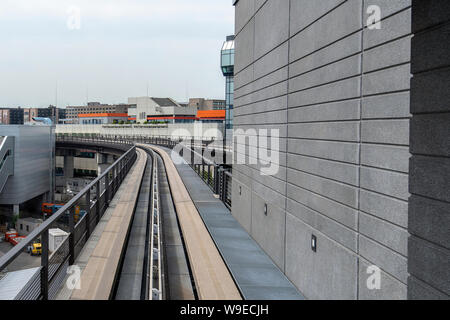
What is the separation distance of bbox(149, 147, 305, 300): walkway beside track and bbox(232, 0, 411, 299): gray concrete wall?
202 millimetres

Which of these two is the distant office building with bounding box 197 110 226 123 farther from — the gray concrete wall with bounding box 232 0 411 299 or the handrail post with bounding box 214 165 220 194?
the gray concrete wall with bounding box 232 0 411 299

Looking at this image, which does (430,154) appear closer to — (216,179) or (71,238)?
(71,238)

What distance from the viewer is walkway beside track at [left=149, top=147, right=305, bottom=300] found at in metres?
6.42

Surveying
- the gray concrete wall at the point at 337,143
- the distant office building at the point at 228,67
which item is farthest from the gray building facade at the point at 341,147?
the distant office building at the point at 228,67

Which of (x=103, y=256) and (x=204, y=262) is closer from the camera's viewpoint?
(x=103, y=256)

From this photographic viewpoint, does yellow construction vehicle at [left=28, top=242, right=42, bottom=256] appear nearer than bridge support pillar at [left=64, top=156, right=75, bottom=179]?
Yes

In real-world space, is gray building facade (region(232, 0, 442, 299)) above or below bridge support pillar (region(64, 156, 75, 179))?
above

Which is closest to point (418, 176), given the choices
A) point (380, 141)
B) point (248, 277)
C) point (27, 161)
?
point (380, 141)

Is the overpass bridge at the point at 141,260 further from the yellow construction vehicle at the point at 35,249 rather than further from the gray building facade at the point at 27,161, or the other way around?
the gray building facade at the point at 27,161

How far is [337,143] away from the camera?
17.1ft

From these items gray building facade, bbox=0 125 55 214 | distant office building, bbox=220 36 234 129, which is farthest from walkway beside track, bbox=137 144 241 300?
gray building facade, bbox=0 125 55 214

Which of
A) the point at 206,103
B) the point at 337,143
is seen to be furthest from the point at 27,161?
the point at 206,103

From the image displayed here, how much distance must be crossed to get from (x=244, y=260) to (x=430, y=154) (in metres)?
5.12

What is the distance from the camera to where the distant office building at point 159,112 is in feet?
349
